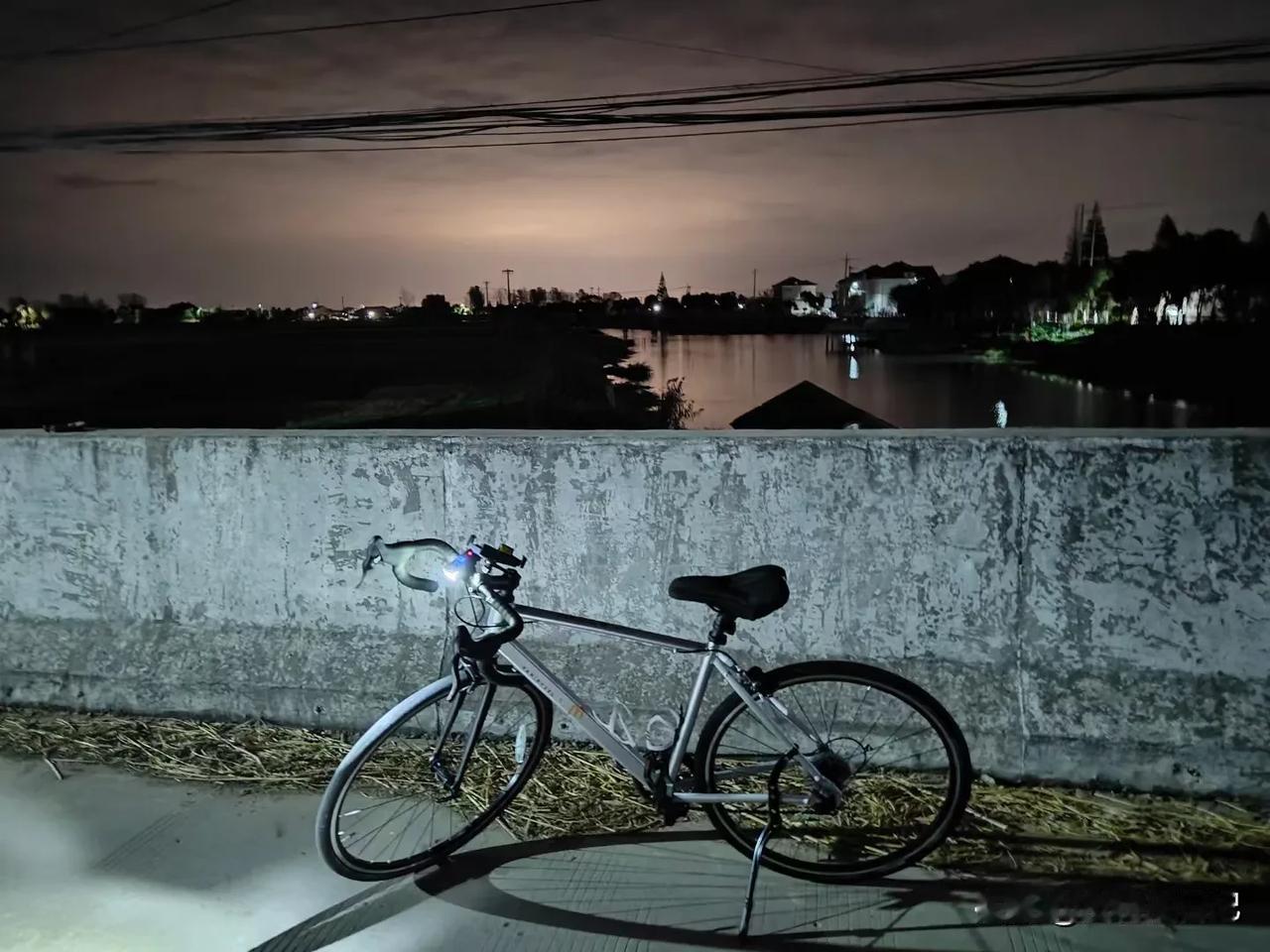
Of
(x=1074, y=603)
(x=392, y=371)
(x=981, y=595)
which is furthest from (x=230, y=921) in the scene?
(x=392, y=371)

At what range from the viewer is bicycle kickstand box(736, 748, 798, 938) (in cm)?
313

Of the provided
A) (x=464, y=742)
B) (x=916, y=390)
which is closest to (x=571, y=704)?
(x=464, y=742)

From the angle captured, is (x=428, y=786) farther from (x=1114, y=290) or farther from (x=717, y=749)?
(x=1114, y=290)

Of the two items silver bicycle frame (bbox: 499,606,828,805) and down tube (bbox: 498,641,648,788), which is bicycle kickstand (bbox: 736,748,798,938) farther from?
down tube (bbox: 498,641,648,788)

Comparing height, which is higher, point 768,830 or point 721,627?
point 721,627

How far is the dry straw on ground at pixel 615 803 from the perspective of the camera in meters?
3.46

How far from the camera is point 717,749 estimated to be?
3.61 m

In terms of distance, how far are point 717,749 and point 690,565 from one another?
805 mm

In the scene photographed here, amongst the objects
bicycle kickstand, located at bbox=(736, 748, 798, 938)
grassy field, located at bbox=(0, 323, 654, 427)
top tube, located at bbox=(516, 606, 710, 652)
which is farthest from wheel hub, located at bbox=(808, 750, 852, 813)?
grassy field, located at bbox=(0, 323, 654, 427)

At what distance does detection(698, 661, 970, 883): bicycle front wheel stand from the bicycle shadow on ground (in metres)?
0.11

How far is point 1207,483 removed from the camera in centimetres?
370

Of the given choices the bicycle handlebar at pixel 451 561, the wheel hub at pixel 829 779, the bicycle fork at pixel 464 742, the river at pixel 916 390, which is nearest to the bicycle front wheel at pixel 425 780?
the bicycle fork at pixel 464 742

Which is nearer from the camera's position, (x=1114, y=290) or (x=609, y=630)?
(x=609, y=630)

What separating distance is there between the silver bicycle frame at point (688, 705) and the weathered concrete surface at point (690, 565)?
71 cm
